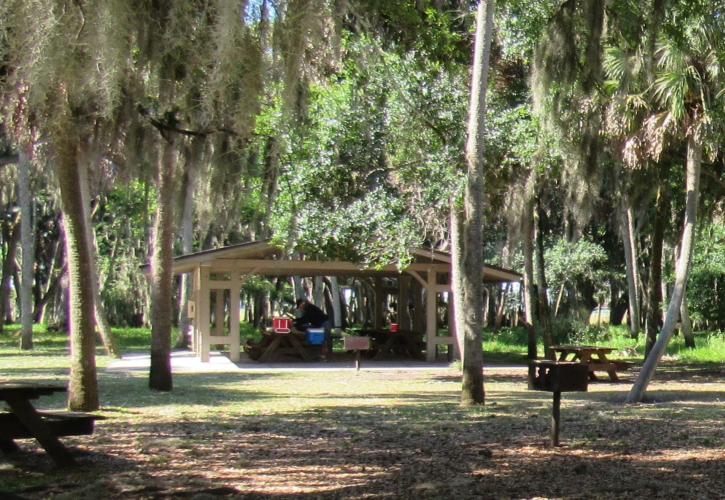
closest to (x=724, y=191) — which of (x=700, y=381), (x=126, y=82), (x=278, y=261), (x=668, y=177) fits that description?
(x=668, y=177)

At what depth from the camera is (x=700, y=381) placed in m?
16.0

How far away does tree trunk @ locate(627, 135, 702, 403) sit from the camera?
12.0 metres

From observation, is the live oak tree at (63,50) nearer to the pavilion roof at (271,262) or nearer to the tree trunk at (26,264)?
the pavilion roof at (271,262)

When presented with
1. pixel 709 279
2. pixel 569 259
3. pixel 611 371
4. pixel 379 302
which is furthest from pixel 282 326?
pixel 709 279

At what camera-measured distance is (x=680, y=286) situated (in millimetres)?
12289

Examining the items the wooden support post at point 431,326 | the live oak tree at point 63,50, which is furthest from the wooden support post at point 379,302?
the live oak tree at point 63,50

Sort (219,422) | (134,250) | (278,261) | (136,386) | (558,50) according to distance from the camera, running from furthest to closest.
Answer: (134,250) → (278,261) → (136,386) → (558,50) → (219,422)

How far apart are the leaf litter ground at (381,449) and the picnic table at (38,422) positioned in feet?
0.58

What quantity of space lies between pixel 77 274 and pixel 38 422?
2928 millimetres

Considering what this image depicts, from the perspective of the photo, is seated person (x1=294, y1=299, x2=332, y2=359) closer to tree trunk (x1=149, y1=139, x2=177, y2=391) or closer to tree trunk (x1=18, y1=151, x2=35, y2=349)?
tree trunk (x1=149, y1=139, x2=177, y2=391)

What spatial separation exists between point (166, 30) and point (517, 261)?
88.2 ft

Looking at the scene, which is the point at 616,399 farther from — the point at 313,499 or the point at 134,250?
the point at 134,250

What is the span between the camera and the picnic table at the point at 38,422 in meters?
6.31

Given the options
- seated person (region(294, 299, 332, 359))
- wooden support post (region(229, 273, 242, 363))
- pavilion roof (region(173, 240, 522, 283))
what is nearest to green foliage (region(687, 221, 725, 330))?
pavilion roof (region(173, 240, 522, 283))
